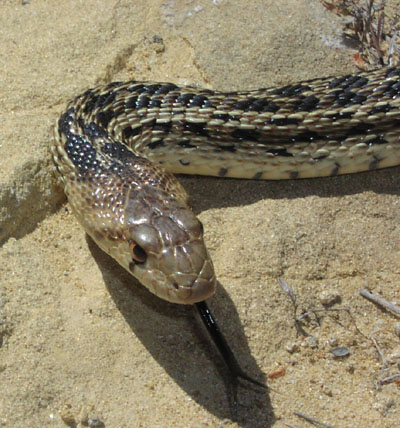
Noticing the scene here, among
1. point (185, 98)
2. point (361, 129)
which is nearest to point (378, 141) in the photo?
point (361, 129)

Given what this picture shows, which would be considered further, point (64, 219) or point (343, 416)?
point (64, 219)

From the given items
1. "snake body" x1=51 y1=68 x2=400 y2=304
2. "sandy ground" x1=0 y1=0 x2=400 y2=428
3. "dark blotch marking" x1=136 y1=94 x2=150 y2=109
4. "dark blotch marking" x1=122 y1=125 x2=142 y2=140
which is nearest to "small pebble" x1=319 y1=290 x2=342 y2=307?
"sandy ground" x1=0 y1=0 x2=400 y2=428

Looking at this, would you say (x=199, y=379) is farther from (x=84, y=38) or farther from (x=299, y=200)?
(x=84, y=38)

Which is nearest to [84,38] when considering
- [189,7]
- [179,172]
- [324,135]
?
[189,7]

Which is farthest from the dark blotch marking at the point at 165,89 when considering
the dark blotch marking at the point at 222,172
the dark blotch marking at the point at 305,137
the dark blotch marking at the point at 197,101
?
the dark blotch marking at the point at 305,137

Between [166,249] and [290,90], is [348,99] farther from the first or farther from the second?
[166,249]

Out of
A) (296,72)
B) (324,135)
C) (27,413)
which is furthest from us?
(296,72)
